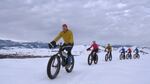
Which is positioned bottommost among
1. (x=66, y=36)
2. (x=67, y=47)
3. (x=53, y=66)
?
(x=53, y=66)

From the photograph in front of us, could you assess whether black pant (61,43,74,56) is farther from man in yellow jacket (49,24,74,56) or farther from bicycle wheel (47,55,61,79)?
bicycle wheel (47,55,61,79)

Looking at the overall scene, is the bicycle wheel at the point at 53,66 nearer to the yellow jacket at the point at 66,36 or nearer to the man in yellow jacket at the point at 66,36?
the man in yellow jacket at the point at 66,36

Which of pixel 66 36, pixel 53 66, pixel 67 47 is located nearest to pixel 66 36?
pixel 66 36

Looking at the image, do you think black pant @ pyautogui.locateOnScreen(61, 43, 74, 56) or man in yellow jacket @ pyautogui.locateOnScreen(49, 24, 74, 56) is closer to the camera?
black pant @ pyautogui.locateOnScreen(61, 43, 74, 56)

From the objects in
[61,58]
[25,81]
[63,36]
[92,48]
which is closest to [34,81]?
[25,81]

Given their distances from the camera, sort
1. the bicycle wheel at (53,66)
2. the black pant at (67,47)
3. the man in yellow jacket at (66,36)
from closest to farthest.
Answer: the bicycle wheel at (53,66), the black pant at (67,47), the man in yellow jacket at (66,36)

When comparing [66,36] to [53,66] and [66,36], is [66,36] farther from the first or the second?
[53,66]

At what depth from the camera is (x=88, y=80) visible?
10031 mm

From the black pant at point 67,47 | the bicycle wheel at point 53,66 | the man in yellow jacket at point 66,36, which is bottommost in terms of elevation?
the bicycle wheel at point 53,66

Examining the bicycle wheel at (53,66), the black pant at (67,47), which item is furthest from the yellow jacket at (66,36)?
the bicycle wheel at (53,66)

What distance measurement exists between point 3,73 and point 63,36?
9.63 feet

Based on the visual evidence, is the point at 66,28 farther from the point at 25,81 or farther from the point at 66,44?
the point at 25,81

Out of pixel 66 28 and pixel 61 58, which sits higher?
Answer: pixel 66 28

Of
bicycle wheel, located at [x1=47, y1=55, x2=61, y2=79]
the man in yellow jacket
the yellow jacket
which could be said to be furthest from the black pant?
bicycle wheel, located at [x1=47, y1=55, x2=61, y2=79]
